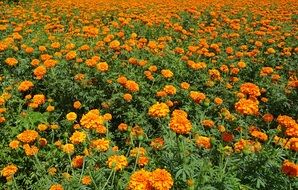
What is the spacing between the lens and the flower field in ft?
9.43

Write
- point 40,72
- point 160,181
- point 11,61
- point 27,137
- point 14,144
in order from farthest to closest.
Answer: point 11,61 → point 40,72 → point 14,144 → point 27,137 → point 160,181

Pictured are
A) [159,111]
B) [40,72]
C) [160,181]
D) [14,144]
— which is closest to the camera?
[160,181]

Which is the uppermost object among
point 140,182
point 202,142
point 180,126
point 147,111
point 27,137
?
point 180,126

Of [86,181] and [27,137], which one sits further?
[27,137]

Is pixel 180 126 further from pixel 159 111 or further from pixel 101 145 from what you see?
pixel 101 145

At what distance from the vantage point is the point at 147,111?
4.36 metres

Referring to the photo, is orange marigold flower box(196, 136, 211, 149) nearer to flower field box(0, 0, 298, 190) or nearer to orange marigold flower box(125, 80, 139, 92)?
flower field box(0, 0, 298, 190)

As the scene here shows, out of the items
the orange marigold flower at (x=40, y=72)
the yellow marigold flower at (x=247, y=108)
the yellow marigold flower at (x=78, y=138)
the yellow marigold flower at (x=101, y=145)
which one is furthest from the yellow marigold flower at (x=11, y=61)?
the yellow marigold flower at (x=247, y=108)

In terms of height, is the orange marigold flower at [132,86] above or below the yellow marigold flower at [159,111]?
below

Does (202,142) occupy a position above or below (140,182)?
below

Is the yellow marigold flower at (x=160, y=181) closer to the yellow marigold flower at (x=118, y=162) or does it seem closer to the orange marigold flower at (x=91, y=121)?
the yellow marigold flower at (x=118, y=162)

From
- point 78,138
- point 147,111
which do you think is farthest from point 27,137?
point 147,111

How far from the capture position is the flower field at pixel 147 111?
287 centimetres

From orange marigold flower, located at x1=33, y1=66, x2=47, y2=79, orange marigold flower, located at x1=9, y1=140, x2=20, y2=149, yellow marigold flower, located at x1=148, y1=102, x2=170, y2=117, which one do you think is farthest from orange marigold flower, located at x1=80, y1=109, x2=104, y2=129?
orange marigold flower, located at x1=33, y1=66, x2=47, y2=79
